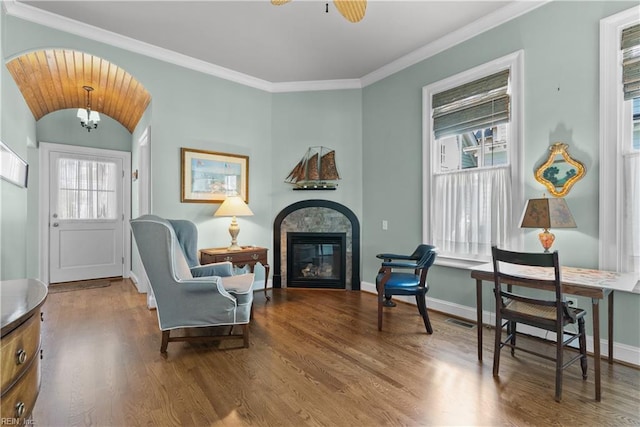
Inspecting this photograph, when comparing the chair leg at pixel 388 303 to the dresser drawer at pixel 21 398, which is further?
the chair leg at pixel 388 303

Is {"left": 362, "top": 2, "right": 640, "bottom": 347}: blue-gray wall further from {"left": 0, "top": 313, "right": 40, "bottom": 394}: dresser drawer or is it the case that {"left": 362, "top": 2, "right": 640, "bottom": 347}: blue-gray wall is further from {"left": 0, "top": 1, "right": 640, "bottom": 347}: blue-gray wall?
{"left": 0, "top": 313, "right": 40, "bottom": 394}: dresser drawer

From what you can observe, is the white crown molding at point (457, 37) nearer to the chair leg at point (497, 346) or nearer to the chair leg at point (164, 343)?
the chair leg at point (497, 346)

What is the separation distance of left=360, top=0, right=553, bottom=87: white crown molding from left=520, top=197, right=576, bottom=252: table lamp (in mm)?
1778

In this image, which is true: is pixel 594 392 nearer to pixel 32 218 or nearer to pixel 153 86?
pixel 153 86

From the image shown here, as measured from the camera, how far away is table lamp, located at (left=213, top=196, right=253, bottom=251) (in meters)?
3.75

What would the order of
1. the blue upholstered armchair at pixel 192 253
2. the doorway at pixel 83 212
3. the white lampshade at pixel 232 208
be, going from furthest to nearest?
the doorway at pixel 83 212 → the white lampshade at pixel 232 208 → the blue upholstered armchair at pixel 192 253

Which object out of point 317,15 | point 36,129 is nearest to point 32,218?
point 36,129

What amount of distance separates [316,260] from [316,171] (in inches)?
52.5

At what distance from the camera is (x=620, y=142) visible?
2289 mm

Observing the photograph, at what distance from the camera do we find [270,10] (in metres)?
2.90

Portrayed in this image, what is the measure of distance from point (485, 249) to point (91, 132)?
6.09 meters

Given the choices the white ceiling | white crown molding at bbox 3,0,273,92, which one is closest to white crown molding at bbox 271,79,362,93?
white crown molding at bbox 3,0,273,92

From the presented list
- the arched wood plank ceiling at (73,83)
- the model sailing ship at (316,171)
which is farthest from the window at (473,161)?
the arched wood plank ceiling at (73,83)

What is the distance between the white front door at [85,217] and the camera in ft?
15.7
